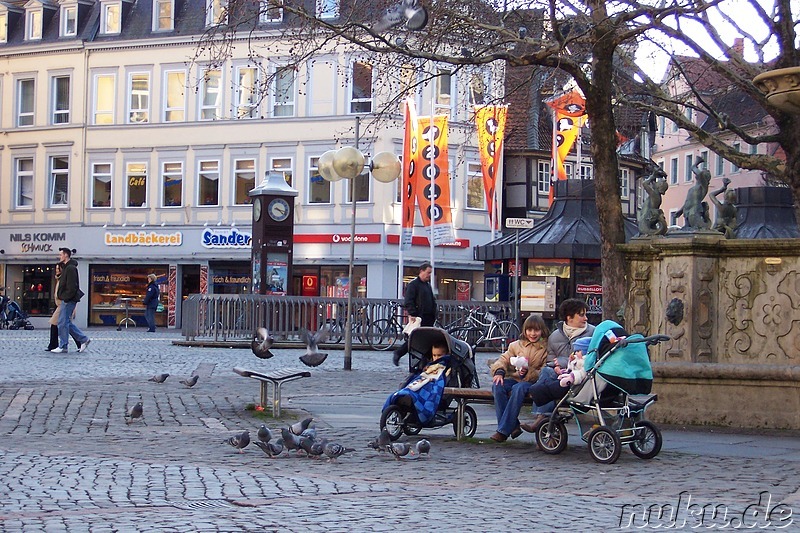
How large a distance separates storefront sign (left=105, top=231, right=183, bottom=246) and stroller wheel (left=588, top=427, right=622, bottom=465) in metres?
44.0

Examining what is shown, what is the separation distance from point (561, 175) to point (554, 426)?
37.0 m

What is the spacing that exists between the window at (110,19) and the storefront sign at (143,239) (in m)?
8.51

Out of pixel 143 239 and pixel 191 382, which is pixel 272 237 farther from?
pixel 143 239

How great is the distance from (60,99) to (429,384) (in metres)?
47.3

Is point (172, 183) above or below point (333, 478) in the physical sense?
above

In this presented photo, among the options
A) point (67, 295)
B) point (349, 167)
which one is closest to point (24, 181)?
point (67, 295)

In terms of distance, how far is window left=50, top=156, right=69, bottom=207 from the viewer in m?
56.7

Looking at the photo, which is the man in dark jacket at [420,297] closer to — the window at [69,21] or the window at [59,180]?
the window at [59,180]

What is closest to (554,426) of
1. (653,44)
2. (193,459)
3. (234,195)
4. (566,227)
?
(193,459)

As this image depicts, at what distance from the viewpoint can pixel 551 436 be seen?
11.8m

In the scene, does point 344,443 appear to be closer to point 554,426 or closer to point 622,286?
point 554,426

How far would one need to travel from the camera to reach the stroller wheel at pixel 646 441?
11.2 metres

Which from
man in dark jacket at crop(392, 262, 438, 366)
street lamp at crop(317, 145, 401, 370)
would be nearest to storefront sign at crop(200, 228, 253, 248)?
street lamp at crop(317, 145, 401, 370)

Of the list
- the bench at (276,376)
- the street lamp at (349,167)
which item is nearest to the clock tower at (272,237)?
the street lamp at (349,167)
